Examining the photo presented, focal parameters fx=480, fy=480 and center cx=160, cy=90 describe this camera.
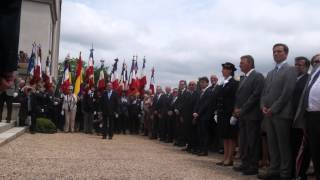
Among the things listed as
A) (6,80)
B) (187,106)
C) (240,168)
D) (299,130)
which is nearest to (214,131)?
(187,106)

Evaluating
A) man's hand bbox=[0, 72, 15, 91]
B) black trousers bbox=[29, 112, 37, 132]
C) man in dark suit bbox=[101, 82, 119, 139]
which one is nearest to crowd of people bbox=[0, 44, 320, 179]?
man in dark suit bbox=[101, 82, 119, 139]

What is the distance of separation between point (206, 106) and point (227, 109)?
6.08 feet

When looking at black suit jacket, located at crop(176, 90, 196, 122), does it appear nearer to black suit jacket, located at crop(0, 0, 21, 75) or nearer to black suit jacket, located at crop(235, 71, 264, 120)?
black suit jacket, located at crop(235, 71, 264, 120)

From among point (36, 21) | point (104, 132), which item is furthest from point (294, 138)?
point (36, 21)

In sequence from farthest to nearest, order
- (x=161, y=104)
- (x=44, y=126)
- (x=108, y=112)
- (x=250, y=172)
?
(x=161, y=104) → (x=44, y=126) → (x=108, y=112) → (x=250, y=172)

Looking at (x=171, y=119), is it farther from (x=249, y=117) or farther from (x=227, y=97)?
(x=249, y=117)

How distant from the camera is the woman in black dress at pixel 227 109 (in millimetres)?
9516

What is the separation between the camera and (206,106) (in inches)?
452

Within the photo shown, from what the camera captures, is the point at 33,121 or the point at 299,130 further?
the point at 33,121

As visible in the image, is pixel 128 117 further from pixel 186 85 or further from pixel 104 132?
pixel 186 85

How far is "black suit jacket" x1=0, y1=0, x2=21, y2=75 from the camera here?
2.78 m

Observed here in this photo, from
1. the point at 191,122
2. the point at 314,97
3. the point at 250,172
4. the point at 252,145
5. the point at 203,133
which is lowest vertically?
the point at 250,172

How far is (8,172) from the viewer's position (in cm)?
725

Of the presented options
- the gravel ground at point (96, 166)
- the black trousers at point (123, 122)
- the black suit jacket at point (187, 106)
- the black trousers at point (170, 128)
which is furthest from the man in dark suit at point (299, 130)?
the black trousers at point (123, 122)
